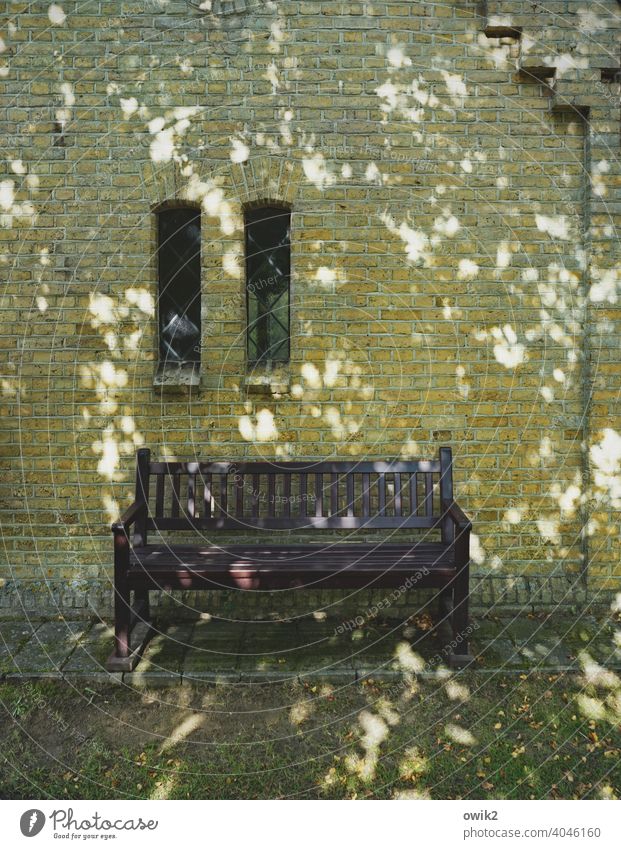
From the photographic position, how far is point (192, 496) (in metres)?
4.61

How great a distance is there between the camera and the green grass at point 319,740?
301 centimetres

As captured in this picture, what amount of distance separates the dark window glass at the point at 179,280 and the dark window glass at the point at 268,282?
47cm

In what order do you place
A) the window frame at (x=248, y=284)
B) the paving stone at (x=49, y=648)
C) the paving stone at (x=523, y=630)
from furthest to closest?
1. the window frame at (x=248, y=284)
2. the paving stone at (x=523, y=630)
3. the paving stone at (x=49, y=648)

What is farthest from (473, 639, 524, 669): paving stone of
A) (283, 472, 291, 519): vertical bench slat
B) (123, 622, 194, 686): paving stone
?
(123, 622, 194, 686): paving stone

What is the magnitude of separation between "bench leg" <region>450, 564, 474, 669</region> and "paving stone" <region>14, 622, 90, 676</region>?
109 inches

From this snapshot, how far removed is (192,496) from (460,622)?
225cm

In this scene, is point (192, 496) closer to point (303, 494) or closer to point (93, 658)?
point (303, 494)

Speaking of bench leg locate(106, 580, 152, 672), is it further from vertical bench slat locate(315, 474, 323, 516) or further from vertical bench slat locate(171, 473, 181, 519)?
vertical bench slat locate(315, 474, 323, 516)

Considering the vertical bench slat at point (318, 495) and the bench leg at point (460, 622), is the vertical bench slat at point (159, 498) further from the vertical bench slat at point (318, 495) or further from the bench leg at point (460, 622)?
the bench leg at point (460, 622)

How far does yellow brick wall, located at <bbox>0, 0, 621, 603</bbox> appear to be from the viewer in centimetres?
471

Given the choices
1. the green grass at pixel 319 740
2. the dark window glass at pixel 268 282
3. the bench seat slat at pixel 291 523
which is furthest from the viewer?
the dark window glass at pixel 268 282

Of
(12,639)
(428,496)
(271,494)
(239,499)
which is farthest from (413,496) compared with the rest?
(12,639)

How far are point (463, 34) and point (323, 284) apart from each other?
7.77ft

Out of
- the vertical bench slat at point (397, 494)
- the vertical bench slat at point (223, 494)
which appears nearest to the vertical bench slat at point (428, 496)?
the vertical bench slat at point (397, 494)
